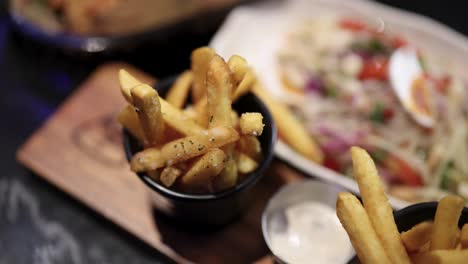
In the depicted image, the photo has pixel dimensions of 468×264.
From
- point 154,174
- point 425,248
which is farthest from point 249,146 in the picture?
point 425,248

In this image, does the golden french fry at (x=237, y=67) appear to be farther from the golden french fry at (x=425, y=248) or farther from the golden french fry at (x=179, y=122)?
the golden french fry at (x=425, y=248)

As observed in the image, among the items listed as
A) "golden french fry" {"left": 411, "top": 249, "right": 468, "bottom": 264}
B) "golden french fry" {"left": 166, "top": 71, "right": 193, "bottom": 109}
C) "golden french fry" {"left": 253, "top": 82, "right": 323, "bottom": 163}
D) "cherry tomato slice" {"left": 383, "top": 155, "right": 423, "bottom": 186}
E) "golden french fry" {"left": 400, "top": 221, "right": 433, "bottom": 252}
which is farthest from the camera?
"cherry tomato slice" {"left": 383, "top": 155, "right": 423, "bottom": 186}

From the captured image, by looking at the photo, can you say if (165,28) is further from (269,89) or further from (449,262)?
(449,262)

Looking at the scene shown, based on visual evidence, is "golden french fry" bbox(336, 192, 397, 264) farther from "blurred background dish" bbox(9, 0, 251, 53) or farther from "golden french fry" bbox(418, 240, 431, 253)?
"blurred background dish" bbox(9, 0, 251, 53)

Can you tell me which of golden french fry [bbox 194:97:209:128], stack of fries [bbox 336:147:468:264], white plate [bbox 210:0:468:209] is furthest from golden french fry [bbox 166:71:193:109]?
stack of fries [bbox 336:147:468:264]

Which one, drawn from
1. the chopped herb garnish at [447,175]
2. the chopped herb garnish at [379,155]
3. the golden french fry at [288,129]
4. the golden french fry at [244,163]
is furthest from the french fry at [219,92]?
the chopped herb garnish at [447,175]

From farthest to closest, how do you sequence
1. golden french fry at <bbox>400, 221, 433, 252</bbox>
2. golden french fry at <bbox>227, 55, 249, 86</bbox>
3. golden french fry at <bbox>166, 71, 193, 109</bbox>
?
golden french fry at <bbox>166, 71, 193, 109</bbox>
golden french fry at <bbox>227, 55, 249, 86</bbox>
golden french fry at <bbox>400, 221, 433, 252</bbox>
